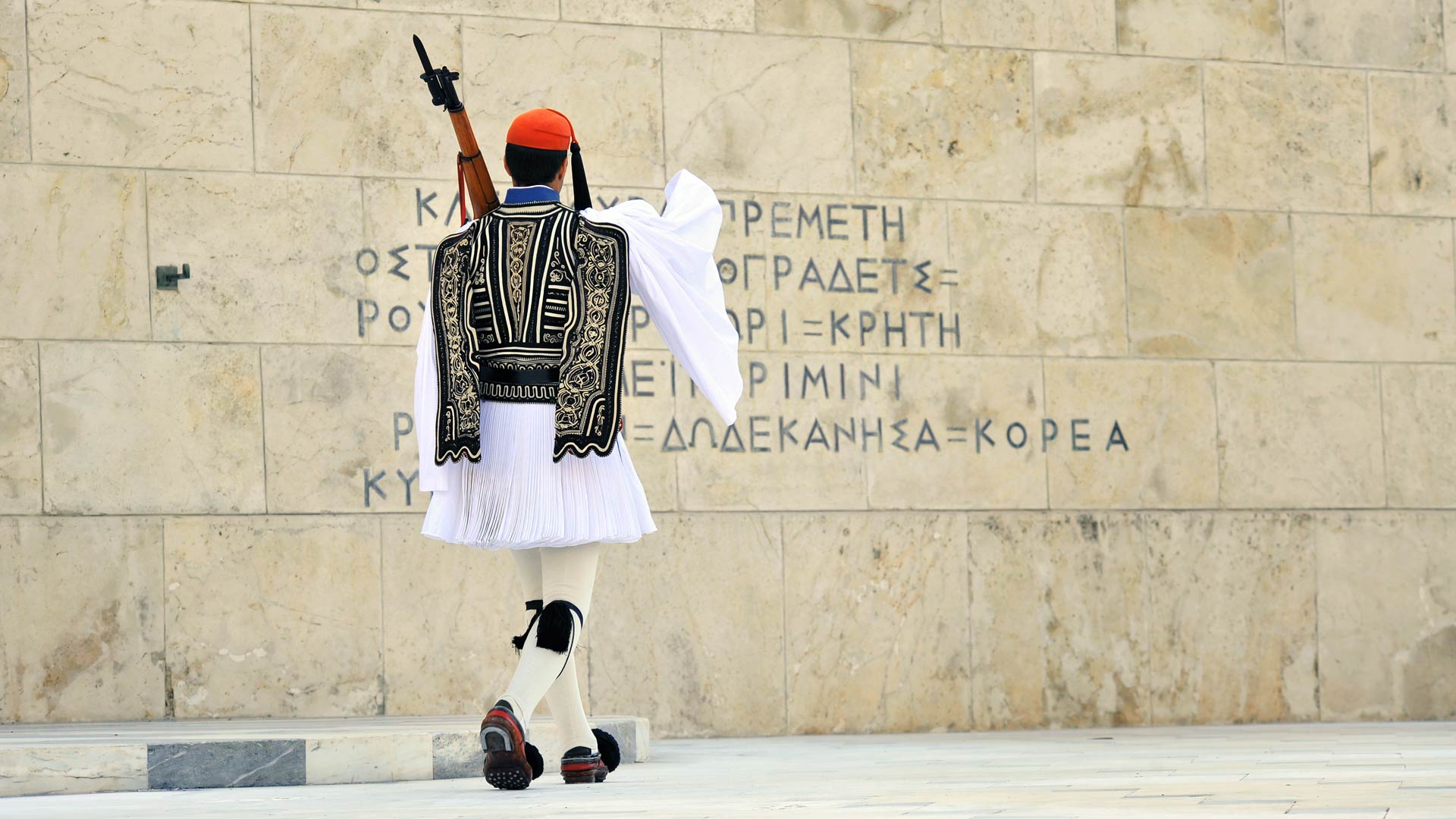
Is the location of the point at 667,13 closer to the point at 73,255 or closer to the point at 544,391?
the point at 73,255

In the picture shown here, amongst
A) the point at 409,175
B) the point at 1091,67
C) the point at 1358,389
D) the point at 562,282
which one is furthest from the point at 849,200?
the point at 562,282

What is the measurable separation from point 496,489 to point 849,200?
3.88 metres

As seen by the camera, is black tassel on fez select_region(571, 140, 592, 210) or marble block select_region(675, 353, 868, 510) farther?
marble block select_region(675, 353, 868, 510)

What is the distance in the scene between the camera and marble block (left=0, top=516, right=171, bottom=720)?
788 cm

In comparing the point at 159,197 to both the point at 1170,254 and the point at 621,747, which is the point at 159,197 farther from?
the point at 1170,254

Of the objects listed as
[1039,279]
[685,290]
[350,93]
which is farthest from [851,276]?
[685,290]

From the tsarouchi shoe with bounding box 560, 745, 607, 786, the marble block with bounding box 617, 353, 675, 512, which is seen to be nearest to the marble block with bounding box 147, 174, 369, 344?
the marble block with bounding box 617, 353, 675, 512

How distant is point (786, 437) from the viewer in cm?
893

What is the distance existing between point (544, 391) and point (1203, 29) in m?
5.25

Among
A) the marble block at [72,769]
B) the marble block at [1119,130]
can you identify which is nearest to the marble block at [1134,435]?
the marble block at [1119,130]

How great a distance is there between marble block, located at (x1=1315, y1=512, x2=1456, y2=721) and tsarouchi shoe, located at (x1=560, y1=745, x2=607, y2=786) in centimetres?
503

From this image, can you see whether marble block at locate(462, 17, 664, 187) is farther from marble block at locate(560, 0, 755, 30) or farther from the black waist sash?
the black waist sash

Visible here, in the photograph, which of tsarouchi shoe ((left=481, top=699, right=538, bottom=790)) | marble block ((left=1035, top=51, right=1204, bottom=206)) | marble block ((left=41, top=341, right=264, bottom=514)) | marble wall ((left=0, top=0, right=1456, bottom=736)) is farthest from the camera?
marble block ((left=1035, top=51, right=1204, bottom=206))

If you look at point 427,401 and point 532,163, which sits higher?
point 532,163
